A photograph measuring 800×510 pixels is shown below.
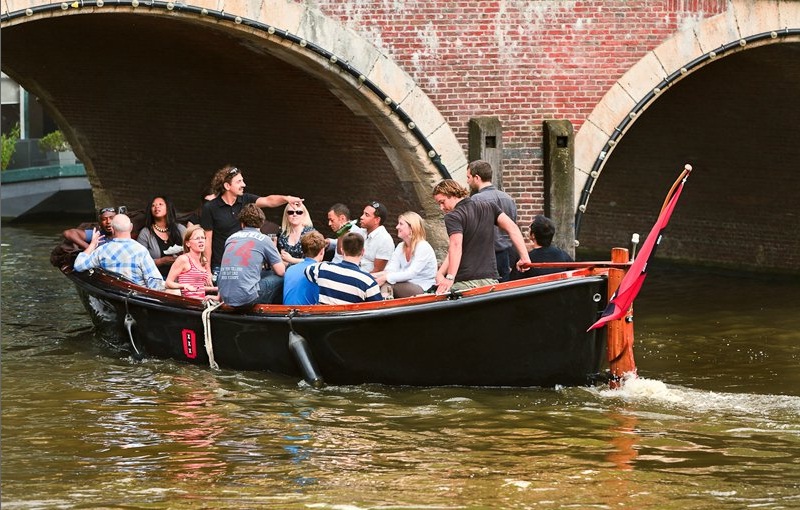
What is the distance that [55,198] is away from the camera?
21953 mm

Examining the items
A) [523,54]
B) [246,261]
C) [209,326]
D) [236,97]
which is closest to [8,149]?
[236,97]

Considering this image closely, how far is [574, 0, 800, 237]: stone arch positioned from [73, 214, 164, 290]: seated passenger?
163 inches

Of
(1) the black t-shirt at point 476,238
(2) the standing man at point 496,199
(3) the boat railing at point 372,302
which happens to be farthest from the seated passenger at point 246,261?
(2) the standing man at point 496,199

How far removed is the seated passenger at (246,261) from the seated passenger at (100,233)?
76.0 inches

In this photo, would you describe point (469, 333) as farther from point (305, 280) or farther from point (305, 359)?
point (305, 280)

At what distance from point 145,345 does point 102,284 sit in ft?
2.06

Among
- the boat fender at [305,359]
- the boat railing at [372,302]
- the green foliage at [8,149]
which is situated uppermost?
the green foliage at [8,149]

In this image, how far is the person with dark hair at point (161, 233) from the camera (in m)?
11.0

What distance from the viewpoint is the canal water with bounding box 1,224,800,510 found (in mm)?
6484

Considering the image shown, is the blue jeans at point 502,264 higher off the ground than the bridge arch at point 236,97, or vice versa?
the bridge arch at point 236,97

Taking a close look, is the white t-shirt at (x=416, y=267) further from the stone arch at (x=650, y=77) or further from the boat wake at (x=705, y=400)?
the stone arch at (x=650, y=77)

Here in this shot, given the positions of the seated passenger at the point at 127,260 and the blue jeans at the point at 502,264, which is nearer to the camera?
the blue jeans at the point at 502,264

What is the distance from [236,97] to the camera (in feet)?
47.1

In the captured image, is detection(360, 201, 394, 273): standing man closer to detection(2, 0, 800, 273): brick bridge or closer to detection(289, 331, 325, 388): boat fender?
detection(289, 331, 325, 388): boat fender
